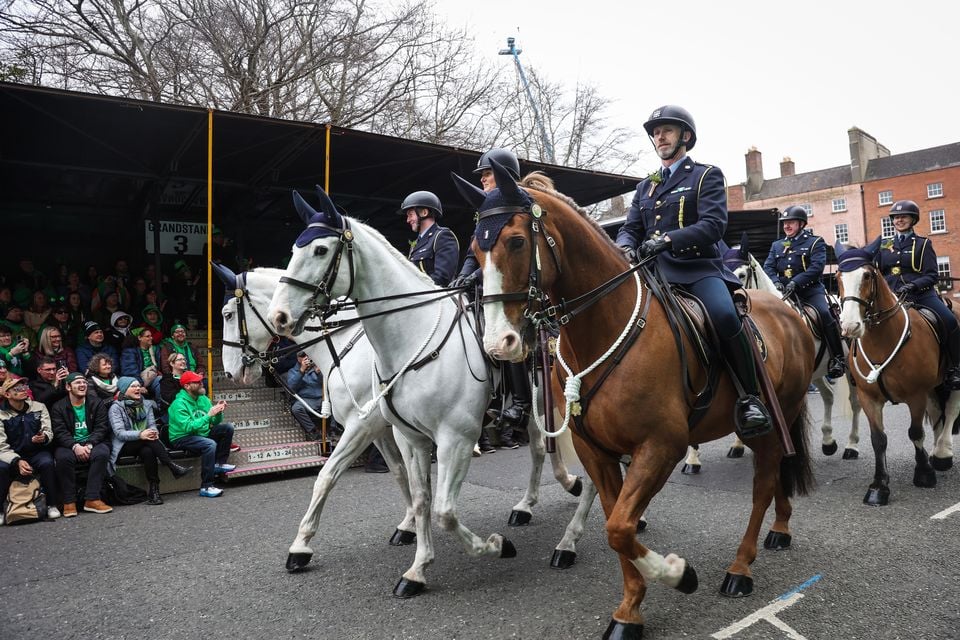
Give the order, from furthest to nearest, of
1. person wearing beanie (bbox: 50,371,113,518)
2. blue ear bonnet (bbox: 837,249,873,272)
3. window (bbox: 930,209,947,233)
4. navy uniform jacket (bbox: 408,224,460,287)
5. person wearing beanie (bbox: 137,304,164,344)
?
window (bbox: 930,209,947,233) < person wearing beanie (bbox: 137,304,164,344) < person wearing beanie (bbox: 50,371,113,518) < blue ear bonnet (bbox: 837,249,873,272) < navy uniform jacket (bbox: 408,224,460,287)

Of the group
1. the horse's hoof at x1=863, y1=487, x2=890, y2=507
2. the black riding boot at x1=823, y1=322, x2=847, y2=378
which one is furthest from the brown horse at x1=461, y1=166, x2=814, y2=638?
the black riding boot at x1=823, y1=322, x2=847, y2=378

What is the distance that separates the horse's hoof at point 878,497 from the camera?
5375mm

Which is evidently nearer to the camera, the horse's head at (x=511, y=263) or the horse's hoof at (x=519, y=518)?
the horse's head at (x=511, y=263)

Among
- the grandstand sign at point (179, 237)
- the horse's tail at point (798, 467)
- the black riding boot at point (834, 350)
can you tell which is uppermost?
the grandstand sign at point (179, 237)

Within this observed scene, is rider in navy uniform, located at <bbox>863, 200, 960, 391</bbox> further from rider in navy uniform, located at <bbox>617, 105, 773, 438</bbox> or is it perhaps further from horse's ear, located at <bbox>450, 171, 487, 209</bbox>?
horse's ear, located at <bbox>450, 171, 487, 209</bbox>

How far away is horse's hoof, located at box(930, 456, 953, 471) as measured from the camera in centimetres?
614

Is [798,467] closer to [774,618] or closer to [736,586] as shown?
[736,586]

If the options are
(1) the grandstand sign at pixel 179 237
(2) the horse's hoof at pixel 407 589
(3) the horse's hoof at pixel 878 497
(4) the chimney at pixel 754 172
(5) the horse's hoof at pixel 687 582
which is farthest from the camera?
(4) the chimney at pixel 754 172

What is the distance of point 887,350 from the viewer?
6082 millimetres

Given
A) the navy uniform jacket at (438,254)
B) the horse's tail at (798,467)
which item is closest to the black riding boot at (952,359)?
the horse's tail at (798,467)

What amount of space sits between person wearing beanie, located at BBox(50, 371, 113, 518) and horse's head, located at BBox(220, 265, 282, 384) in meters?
2.59

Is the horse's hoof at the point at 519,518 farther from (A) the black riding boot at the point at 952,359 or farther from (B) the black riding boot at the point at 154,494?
(A) the black riding boot at the point at 952,359

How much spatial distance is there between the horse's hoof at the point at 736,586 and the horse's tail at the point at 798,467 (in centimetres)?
97

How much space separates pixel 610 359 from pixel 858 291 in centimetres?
415
